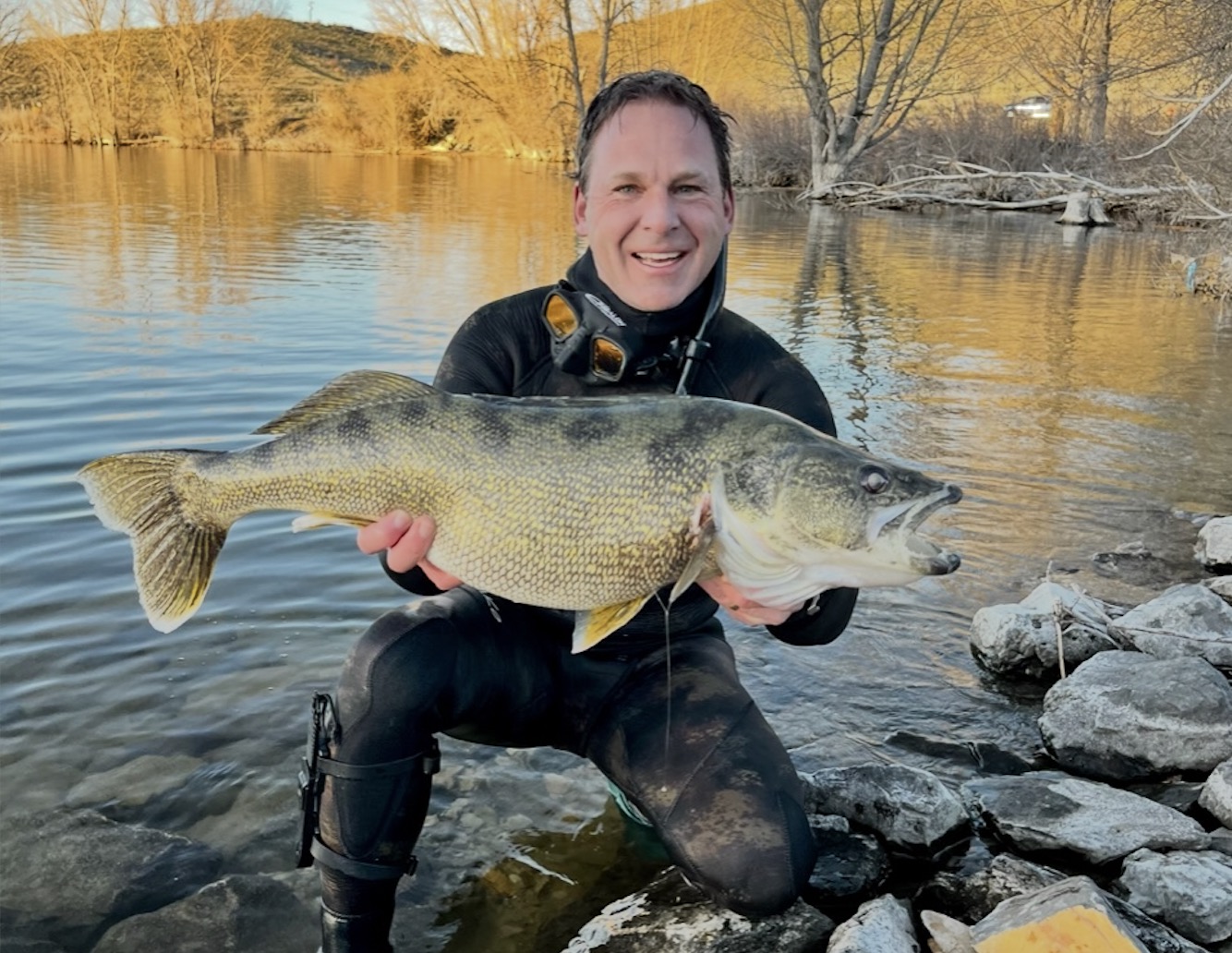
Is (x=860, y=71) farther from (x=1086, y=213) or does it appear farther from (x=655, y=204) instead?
(x=655, y=204)

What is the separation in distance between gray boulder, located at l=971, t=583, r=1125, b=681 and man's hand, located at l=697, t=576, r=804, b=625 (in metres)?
2.26

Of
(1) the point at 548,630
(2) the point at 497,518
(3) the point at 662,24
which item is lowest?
(1) the point at 548,630

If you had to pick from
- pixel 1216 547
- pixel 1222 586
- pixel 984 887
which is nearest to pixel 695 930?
pixel 984 887

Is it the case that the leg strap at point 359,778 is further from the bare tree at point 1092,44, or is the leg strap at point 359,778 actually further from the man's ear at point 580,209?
the bare tree at point 1092,44

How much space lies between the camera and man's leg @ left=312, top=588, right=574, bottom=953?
2.79 meters

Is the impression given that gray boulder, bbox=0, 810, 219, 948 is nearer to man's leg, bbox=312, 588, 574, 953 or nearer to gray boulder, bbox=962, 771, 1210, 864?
man's leg, bbox=312, 588, 574, 953

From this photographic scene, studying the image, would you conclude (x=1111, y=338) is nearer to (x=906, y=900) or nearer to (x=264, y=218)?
(x=906, y=900)

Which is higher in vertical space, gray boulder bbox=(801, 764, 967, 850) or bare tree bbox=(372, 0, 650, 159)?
bare tree bbox=(372, 0, 650, 159)

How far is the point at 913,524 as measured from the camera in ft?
8.14

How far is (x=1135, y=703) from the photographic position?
3877mm

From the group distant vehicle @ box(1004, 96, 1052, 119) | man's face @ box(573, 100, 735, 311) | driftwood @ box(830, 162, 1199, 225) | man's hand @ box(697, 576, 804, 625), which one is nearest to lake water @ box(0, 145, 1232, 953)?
man's hand @ box(697, 576, 804, 625)

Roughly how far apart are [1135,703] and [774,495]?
2.20 meters

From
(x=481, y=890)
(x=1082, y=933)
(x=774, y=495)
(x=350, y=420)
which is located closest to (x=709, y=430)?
(x=774, y=495)

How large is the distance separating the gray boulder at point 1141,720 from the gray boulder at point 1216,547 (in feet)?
6.79
